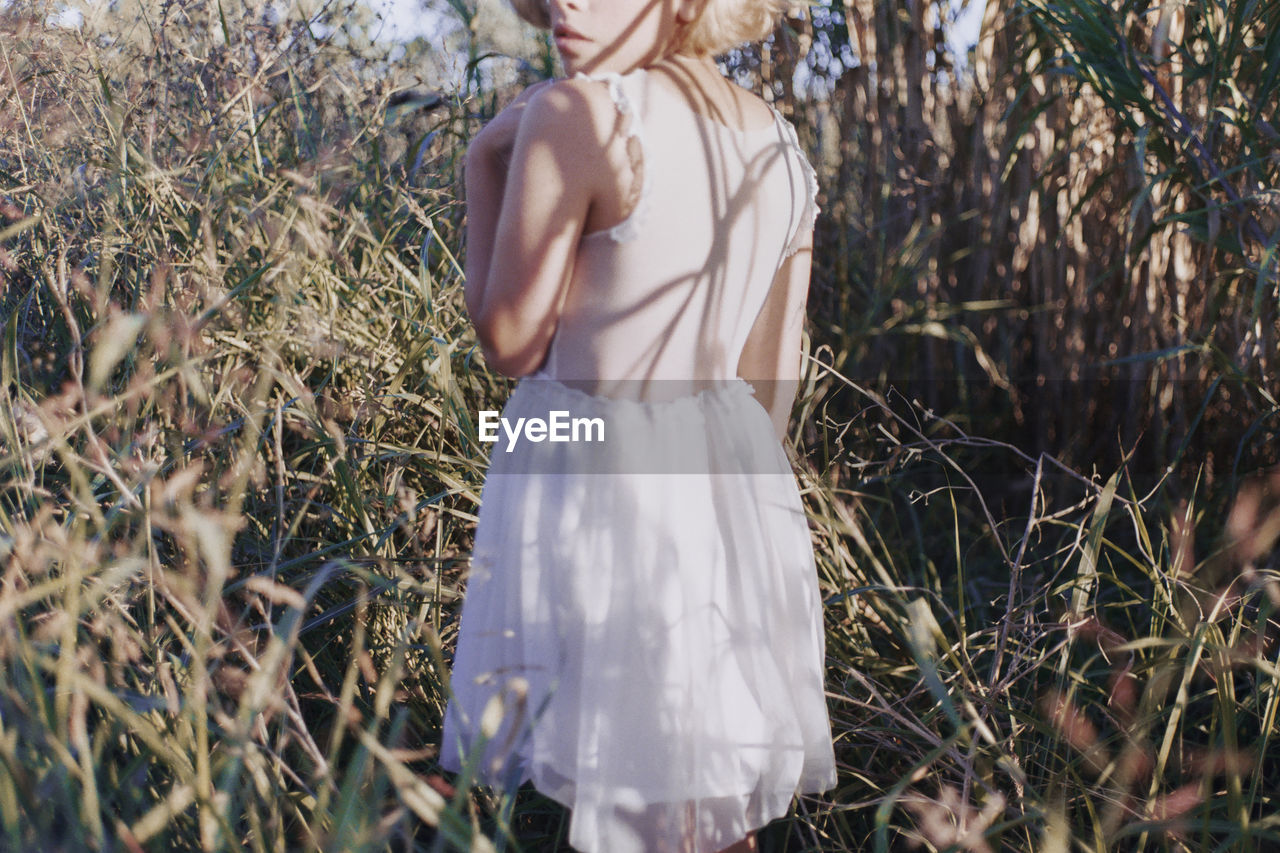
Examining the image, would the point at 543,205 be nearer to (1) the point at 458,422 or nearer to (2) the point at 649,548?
(2) the point at 649,548

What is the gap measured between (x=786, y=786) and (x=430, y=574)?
1.78 ft

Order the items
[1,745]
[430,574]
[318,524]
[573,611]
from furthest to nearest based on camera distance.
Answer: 1. [318,524]
2. [430,574]
3. [573,611]
4. [1,745]

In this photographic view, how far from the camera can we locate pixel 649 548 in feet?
2.92

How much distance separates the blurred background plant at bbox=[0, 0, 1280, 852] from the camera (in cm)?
77

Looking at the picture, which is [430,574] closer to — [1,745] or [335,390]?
[335,390]

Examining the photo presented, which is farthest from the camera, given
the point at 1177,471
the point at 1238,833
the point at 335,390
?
the point at 1177,471

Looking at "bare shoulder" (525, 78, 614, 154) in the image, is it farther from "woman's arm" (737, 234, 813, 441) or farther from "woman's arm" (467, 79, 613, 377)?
"woman's arm" (737, 234, 813, 441)

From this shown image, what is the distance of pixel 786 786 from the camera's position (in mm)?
948

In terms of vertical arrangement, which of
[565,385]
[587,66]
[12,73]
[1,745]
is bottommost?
[1,745]

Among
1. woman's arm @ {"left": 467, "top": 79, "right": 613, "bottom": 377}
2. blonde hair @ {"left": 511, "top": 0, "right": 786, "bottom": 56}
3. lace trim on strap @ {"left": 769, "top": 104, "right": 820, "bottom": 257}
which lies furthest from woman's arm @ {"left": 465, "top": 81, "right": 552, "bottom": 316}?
lace trim on strap @ {"left": 769, "top": 104, "right": 820, "bottom": 257}

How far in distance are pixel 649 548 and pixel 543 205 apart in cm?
31

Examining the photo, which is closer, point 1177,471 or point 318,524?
point 318,524

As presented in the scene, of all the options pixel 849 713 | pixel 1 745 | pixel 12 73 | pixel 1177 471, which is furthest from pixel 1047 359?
pixel 1 745

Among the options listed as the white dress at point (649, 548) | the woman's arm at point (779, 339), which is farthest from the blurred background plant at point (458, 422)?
the woman's arm at point (779, 339)
